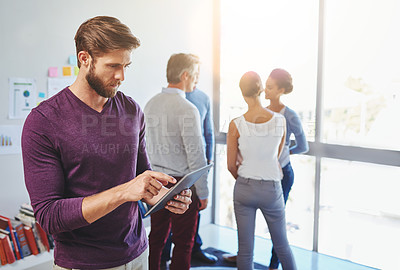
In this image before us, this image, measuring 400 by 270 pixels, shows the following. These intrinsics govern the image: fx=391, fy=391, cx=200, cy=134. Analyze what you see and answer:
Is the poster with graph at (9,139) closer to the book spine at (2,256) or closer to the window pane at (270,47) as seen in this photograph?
the book spine at (2,256)

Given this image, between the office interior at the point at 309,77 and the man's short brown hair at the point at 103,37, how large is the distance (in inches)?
57.1

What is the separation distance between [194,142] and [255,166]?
39 cm

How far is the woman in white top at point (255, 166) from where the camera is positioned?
7.55 feet

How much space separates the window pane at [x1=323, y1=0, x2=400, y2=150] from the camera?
9.56 ft

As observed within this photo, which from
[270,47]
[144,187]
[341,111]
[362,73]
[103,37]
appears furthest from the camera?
[270,47]

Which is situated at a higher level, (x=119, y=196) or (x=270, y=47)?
(x=270, y=47)

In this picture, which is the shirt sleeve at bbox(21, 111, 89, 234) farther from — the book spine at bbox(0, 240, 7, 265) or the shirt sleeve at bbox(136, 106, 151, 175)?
the book spine at bbox(0, 240, 7, 265)

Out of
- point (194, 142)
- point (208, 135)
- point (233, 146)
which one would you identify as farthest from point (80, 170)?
point (208, 135)

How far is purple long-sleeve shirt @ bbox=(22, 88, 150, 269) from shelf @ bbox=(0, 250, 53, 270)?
128 centimetres

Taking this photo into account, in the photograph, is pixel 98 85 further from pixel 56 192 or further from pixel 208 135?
pixel 208 135

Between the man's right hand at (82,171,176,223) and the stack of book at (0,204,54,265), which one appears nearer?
the man's right hand at (82,171,176,223)

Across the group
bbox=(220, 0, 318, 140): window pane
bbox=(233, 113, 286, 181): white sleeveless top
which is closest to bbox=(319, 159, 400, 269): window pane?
bbox=(220, 0, 318, 140): window pane

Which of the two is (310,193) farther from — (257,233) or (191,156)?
(191,156)

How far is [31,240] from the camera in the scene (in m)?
2.53
